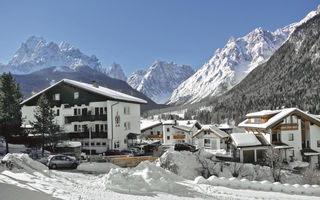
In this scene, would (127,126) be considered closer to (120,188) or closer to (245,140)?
(245,140)

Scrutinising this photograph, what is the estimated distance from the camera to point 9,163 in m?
19.1

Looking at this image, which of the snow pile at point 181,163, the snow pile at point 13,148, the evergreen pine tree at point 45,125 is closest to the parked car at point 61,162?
the snow pile at point 181,163

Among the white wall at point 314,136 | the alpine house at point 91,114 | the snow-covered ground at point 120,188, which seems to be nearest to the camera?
the snow-covered ground at point 120,188

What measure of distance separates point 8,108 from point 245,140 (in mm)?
36632

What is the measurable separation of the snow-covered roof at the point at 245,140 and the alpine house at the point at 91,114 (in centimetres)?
1826

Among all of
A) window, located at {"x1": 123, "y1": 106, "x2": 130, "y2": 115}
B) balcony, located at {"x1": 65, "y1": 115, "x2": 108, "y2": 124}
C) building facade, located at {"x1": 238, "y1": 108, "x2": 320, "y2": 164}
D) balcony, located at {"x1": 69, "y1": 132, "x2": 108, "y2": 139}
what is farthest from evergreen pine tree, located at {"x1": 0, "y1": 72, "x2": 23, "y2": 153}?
building facade, located at {"x1": 238, "y1": 108, "x2": 320, "y2": 164}

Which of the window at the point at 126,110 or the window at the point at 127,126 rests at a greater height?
the window at the point at 126,110

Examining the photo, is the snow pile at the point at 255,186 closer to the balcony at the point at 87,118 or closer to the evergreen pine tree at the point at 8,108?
the evergreen pine tree at the point at 8,108

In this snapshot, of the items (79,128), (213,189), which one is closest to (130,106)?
(79,128)

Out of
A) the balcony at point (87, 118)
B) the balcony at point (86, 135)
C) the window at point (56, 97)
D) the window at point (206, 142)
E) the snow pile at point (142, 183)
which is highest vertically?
the window at point (56, 97)

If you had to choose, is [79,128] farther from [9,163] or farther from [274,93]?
[274,93]

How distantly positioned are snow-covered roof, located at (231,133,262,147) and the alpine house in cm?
1826

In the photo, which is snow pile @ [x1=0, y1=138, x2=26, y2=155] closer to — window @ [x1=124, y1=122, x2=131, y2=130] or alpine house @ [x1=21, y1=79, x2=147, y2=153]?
alpine house @ [x1=21, y1=79, x2=147, y2=153]

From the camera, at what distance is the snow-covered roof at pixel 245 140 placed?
4294 centimetres
